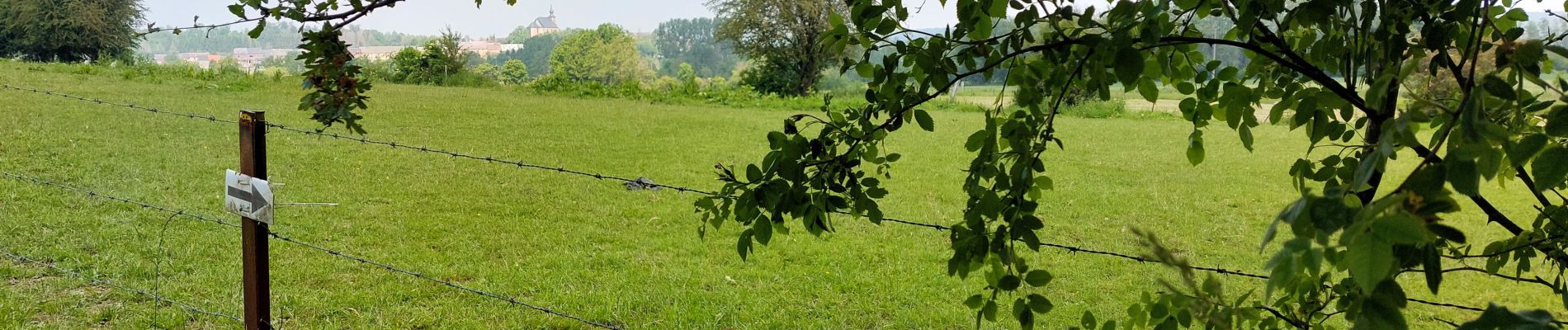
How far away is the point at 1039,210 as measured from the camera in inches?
217

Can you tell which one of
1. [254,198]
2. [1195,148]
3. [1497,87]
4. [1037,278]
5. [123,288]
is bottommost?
[123,288]

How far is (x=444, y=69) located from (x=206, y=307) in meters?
13.5

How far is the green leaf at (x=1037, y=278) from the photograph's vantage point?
3.60 ft

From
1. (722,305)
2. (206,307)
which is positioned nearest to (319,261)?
(206,307)

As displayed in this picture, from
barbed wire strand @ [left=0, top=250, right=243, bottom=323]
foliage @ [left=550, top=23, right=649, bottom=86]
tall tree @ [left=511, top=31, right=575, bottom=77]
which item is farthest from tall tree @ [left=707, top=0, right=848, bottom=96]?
barbed wire strand @ [left=0, top=250, right=243, bottom=323]

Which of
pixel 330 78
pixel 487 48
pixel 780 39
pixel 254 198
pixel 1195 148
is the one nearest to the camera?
pixel 1195 148

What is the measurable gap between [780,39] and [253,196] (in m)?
18.1

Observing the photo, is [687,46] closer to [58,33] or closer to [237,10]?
[58,33]

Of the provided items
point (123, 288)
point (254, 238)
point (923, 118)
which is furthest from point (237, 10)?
point (123, 288)

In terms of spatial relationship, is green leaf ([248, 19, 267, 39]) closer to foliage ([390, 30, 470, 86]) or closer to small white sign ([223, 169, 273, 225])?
small white sign ([223, 169, 273, 225])

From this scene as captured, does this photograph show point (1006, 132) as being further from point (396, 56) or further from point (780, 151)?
point (396, 56)

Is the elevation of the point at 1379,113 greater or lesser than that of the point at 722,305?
greater

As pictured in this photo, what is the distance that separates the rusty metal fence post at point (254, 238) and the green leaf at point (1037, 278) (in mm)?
1790

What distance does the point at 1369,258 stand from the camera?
498 mm
